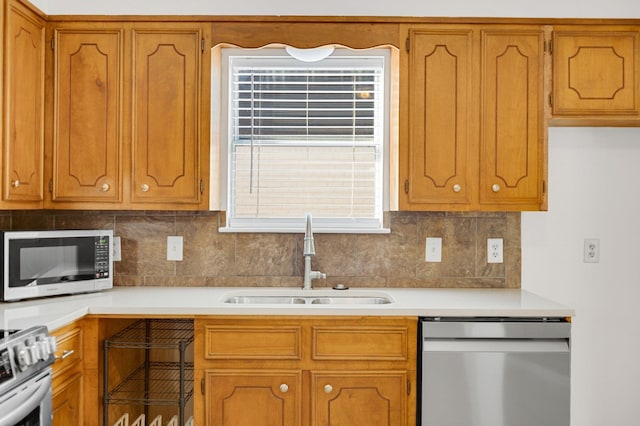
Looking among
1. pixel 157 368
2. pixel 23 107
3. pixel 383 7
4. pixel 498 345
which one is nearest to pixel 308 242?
pixel 498 345

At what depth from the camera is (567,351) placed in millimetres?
2018

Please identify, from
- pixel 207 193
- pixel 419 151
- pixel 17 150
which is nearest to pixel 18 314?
pixel 17 150

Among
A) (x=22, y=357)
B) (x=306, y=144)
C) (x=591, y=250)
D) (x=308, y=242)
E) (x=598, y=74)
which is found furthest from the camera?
(x=306, y=144)

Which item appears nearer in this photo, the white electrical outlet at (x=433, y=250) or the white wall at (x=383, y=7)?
the white wall at (x=383, y=7)

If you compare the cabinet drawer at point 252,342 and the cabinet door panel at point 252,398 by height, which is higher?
the cabinet drawer at point 252,342

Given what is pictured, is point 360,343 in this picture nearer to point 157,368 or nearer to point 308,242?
point 308,242

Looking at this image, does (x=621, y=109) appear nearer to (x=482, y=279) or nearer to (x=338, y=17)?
(x=482, y=279)

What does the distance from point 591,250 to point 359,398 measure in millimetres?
1514

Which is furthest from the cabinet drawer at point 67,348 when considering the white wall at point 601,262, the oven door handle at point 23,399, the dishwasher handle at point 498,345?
the white wall at point 601,262

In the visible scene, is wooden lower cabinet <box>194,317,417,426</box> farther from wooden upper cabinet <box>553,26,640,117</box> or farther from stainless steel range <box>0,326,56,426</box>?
wooden upper cabinet <box>553,26,640,117</box>

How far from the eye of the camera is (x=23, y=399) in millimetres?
1491

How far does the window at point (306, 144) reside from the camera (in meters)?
2.74

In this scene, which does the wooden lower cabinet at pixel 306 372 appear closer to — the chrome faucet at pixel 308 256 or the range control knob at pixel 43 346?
the chrome faucet at pixel 308 256

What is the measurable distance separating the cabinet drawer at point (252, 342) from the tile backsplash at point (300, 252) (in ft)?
2.00
